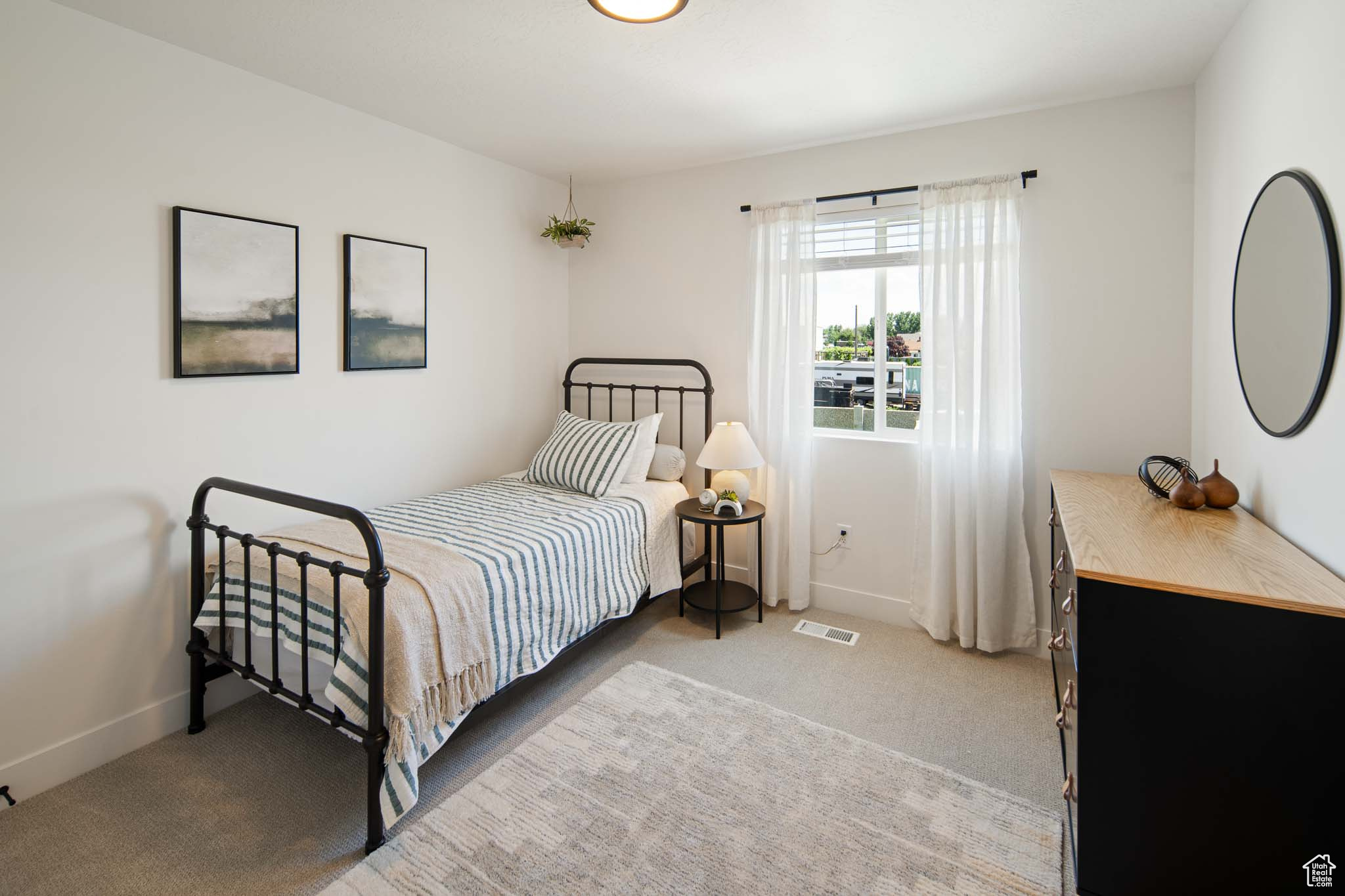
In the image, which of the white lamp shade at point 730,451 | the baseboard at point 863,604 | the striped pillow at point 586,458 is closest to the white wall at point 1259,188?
the baseboard at point 863,604

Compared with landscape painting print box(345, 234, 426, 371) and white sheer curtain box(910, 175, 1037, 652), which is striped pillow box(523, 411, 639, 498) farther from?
white sheer curtain box(910, 175, 1037, 652)

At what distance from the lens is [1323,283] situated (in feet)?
4.98

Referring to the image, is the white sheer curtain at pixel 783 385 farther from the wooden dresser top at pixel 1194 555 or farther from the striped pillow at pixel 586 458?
the wooden dresser top at pixel 1194 555

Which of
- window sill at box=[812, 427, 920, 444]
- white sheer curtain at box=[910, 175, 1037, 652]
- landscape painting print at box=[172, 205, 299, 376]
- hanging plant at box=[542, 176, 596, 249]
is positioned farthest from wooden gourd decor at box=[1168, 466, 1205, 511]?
landscape painting print at box=[172, 205, 299, 376]

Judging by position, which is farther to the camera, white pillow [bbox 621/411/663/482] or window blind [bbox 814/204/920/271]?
white pillow [bbox 621/411/663/482]

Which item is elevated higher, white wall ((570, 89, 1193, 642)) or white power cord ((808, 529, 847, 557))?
white wall ((570, 89, 1193, 642))

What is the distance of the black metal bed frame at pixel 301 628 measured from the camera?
1.82m

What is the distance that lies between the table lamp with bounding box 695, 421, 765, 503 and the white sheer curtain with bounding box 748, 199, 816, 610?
0.18 metres

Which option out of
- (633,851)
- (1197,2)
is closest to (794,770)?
(633,851)

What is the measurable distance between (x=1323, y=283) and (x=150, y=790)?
357cm

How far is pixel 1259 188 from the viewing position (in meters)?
1.91

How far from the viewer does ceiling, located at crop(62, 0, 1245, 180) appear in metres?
2.09

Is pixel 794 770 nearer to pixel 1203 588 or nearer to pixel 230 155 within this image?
pixel 1203 588

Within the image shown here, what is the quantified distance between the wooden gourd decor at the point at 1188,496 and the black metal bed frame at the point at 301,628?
7.09ft
